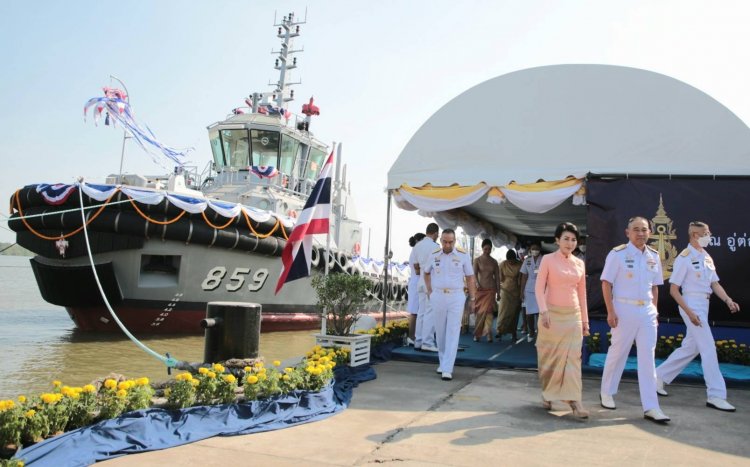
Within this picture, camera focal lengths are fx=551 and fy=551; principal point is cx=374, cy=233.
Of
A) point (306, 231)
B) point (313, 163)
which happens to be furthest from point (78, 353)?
point (313, 163)

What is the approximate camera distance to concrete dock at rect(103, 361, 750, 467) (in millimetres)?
3143

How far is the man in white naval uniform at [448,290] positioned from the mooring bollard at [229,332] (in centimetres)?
202

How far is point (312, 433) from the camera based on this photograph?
3648 mm

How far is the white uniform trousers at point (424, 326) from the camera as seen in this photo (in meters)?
7.30

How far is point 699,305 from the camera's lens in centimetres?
473

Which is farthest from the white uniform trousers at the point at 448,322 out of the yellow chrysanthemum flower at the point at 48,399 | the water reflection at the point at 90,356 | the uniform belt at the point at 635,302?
the water reflection at the point at 90,356

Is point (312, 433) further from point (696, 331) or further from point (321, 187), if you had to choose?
point (321, 187)

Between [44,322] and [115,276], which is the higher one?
[115,276]

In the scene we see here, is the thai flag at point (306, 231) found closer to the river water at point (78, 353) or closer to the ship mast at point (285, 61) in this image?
the river water at point (78, 353)

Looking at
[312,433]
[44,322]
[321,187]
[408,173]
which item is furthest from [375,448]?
[44,322]

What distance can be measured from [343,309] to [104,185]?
6708 mm

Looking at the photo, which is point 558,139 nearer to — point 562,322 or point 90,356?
point 562,322

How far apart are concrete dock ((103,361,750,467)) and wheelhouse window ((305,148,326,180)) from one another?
40.5 ft

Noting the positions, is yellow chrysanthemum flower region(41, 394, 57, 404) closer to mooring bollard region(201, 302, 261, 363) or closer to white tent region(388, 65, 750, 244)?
mooring bollard region(201, 302, 261, 363)
